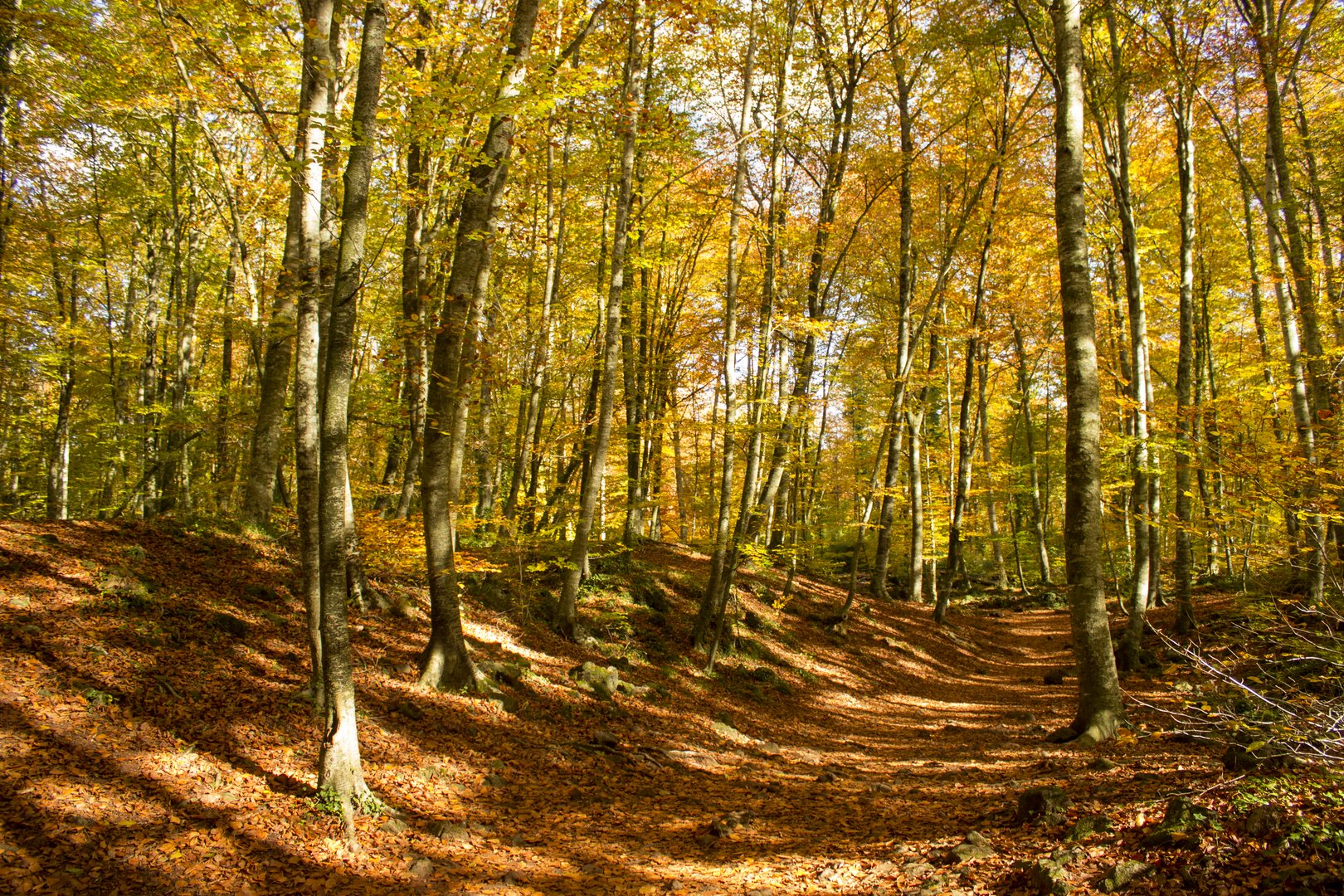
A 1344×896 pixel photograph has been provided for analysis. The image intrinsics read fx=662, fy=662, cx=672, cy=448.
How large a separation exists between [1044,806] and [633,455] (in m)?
12.8

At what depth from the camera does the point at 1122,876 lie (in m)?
3.48

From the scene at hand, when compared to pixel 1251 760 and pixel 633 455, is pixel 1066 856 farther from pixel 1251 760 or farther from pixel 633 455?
pixel 633 455

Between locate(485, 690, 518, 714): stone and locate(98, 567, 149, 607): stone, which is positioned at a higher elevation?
locate(98, 567, 149, 607): stone

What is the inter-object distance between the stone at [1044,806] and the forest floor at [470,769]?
3.6 inches

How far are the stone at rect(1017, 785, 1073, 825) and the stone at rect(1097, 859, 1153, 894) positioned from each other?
40.5 inches

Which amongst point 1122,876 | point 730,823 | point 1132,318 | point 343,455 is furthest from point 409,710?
point 1132,318

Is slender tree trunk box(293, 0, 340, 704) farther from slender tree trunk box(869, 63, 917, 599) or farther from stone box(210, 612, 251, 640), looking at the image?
slender tree trunk box(869, 63, 917, 599)

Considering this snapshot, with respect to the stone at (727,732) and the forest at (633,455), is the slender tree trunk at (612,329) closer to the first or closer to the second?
the forest at (633,455)

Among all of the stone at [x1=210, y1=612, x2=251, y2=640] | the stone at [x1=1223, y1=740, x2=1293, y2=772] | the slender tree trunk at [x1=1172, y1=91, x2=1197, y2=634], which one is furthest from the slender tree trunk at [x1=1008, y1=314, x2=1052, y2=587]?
the stone at [x1=210, y1=612, x2=251, y2=640]

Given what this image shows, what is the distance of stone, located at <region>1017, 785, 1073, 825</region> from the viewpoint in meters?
4.55

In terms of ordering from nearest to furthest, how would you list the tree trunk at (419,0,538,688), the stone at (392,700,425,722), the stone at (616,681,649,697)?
the stone at (392,700,425,722), the tree trunk at (419,0,538,688), the stone at (616,681,649,697)

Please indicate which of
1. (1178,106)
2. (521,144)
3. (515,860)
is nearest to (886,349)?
(1178,106)

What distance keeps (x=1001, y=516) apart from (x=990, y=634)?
19719 millimetres

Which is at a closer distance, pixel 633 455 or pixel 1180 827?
pixel 1180 827
